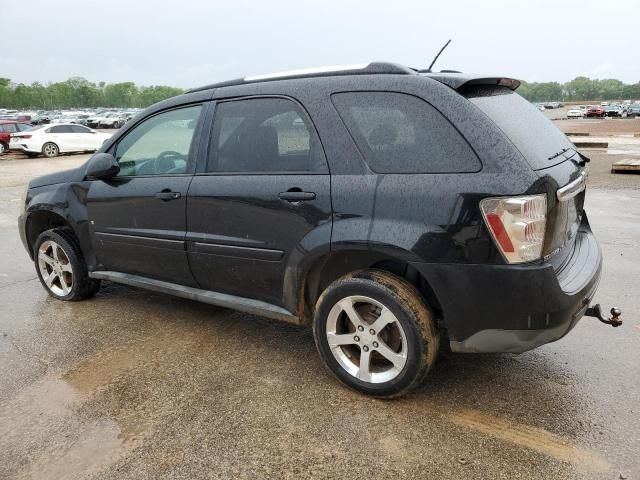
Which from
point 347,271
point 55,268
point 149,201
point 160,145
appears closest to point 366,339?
point 347,271

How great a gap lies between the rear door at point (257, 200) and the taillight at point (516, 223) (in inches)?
34.6

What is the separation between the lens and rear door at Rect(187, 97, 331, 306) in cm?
303

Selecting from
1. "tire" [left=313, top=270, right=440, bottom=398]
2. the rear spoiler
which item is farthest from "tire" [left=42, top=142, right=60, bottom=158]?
the rear spoiler

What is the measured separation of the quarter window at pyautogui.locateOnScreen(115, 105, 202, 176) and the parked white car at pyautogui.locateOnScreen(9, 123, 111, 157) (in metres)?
21.1

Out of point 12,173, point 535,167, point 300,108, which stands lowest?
point 12,173

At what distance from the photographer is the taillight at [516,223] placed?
246 centimetres

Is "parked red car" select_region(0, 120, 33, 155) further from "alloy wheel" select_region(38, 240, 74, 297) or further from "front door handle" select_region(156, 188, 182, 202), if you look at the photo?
"front door handle" select_region(156, 188, 182, 202)

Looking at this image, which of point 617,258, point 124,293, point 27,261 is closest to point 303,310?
point 124,293

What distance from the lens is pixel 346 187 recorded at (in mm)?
2871

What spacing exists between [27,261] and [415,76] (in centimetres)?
534

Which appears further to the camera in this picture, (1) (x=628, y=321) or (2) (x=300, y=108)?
(1) (x=628, y=321)

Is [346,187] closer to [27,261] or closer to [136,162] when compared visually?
[136,162]

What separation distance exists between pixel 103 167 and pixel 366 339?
2354mm

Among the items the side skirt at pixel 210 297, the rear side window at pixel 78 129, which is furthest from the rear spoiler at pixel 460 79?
the rear side window at pixel 78 129
